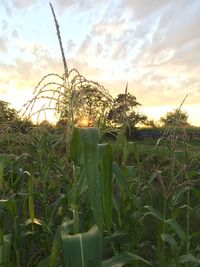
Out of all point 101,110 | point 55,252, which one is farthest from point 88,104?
point 55,252

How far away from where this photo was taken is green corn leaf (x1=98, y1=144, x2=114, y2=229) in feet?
6.47

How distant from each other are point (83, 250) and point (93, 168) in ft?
1.12

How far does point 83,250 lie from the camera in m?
1.65

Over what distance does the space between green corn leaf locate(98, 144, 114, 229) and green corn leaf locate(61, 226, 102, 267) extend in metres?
0.27

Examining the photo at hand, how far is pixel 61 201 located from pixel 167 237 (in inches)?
31.2

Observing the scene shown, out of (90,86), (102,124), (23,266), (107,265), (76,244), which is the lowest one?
(23,266)

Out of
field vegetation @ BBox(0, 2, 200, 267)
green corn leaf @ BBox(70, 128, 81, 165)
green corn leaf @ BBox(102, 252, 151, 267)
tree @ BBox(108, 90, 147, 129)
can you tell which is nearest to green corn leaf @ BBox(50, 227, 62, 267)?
field vegetation @ BBox(0, 2, 200, 267)

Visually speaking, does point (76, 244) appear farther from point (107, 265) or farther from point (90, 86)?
point (90, 86)

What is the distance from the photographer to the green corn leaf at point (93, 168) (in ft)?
5.88

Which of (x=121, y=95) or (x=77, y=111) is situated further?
(x=121, y=95)

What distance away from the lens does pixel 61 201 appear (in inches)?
112

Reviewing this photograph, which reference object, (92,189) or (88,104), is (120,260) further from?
(88,104)

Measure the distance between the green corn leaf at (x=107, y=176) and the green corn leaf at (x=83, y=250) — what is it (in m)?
0.27

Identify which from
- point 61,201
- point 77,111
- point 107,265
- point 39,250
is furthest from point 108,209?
point 39,250
